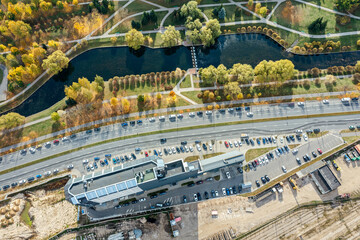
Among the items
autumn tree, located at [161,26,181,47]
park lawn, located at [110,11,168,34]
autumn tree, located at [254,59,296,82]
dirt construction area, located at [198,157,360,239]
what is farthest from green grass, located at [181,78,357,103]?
park lawn, located at [110,11,168,34]

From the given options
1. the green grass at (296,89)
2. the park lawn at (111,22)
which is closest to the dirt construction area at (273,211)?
the green grass at (296,89)

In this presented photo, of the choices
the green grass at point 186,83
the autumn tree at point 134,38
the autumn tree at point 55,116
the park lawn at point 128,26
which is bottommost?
the autumn tree at point 55,116

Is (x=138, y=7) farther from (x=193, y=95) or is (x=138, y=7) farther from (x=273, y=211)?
(x=273, y=211)

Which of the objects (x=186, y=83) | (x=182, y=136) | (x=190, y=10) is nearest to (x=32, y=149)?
(x=182, y=136)

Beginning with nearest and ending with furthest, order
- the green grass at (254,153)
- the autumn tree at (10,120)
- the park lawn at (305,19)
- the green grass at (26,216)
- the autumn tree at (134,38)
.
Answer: the green grass at (26,216)
the green grass at (254,153)
the autumn tree at (10,120)
the autumn tree at (134,38)
the park lawn at (305,19)

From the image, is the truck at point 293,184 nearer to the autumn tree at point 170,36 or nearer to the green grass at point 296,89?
the green grass at point 296,89

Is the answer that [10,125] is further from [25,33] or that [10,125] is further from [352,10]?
[352,10]

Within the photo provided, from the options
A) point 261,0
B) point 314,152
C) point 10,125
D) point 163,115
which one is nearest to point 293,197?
point 314,152
